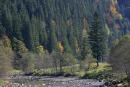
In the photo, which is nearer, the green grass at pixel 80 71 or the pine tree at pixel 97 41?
the green grass at pixel 80 71

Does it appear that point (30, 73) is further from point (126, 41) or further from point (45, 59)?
point (126, 41)

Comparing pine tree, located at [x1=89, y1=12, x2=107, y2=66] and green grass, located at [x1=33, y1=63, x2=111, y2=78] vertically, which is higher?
pine tree, located at [x1=89, y1=12, x2=107, y2=66]

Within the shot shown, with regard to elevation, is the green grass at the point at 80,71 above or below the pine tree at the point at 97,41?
below

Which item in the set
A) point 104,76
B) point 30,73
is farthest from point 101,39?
point 104,76

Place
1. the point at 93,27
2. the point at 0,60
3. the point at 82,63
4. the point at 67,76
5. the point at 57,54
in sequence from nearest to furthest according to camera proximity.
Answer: the point at 0,60 → the point at 67,76 → the point at 82,63 → the point at 57,54 → the point at 93,27

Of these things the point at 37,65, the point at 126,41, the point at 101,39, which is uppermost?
the point at 126,41

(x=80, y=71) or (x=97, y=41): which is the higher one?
(x=97, y=41)

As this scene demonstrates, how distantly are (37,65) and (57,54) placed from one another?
45.4 ft

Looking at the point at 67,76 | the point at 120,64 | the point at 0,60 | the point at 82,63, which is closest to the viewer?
the point at 120,64

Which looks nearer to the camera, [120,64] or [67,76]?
[120,64]

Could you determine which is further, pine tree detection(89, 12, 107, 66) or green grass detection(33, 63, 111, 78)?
pine tree detection(89, 12, 107, 66)

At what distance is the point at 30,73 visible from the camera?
146 meters

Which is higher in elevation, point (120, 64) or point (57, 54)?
point (120, 64)

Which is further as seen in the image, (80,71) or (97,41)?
(97,41)
